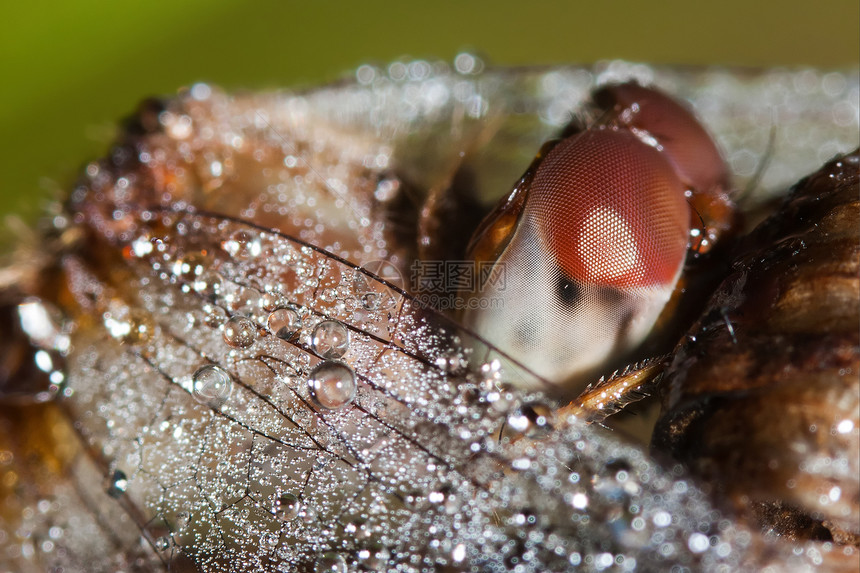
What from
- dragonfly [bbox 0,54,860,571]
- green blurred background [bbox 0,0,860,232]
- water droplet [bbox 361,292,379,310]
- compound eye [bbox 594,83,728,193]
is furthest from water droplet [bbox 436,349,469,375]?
green blurred background [bbox 0,0,860,232]

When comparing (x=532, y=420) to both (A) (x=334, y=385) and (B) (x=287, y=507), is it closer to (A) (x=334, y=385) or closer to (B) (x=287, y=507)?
(A) (x=334, y=385)

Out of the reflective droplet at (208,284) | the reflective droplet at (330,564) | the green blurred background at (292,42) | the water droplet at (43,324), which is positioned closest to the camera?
the reflective droplet at (330,564)

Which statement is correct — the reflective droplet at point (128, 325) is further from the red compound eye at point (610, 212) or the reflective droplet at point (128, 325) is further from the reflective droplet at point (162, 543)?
the red compound eye at point (610, 212)

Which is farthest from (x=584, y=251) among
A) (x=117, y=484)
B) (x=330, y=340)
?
(x=117, y=484)

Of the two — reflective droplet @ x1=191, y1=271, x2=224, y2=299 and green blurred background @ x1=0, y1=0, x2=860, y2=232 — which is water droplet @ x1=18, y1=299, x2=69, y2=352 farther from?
green blurred background @ x1=0, y1=0, x2=860, y2=232

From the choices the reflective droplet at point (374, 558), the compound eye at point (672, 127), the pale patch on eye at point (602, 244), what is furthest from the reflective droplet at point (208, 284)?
the compound eye at point (672, 127)

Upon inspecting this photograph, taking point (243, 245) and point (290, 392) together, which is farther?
point (243, 245)

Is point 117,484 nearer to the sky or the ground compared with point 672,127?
nearer to the ground
